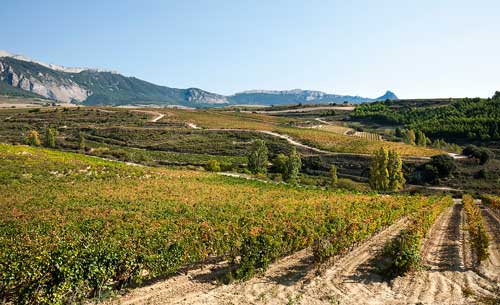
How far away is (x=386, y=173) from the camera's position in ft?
240

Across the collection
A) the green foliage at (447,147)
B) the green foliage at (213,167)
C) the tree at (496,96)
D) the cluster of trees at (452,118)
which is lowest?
the green foliage at (213,167)

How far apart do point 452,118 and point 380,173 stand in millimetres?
91824

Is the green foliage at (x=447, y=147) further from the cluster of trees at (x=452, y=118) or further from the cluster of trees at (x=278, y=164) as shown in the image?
the cluster of trees at (x=278, y=164)

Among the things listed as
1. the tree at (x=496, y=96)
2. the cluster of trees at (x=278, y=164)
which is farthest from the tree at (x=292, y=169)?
the tree at (x=496, y=96)

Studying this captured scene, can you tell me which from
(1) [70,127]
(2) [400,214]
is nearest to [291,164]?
(2) [400,214]

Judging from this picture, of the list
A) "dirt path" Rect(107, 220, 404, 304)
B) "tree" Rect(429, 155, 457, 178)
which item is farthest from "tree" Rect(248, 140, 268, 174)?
"dirt path" Rect(107, 220, 404, 304)

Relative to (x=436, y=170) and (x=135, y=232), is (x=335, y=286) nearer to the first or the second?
(x=135, y=232)

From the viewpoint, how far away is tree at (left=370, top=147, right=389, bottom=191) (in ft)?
239

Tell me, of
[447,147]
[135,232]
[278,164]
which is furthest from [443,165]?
[135,232]

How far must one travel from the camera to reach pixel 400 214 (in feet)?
124

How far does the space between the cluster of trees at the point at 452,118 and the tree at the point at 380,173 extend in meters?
64.3

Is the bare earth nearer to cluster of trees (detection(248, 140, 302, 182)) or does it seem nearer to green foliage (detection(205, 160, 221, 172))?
cluster of trees (detection(248, 140, 302, 182))

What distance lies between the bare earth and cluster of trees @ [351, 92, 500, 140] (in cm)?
11604

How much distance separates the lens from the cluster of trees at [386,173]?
73.1 meters
